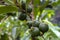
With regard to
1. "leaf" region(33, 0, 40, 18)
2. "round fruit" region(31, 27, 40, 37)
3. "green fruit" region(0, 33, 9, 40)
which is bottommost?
"green fruit" region(0, 33, 9, 40)

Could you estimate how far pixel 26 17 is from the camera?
107cm

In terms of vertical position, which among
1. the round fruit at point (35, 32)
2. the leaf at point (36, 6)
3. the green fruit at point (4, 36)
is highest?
the leaf at point (36, 6)

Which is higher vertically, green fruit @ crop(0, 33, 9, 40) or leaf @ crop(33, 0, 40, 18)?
leaf @ crop(33, 0, 40, 18)

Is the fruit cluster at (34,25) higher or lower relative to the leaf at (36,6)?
lower

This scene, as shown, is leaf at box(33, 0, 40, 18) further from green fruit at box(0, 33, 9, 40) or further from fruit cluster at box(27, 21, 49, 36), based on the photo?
green fruit at box(0, 33, 9, 40)

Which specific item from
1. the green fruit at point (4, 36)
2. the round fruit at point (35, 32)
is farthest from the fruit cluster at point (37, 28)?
the green fruit at point (4, 36)

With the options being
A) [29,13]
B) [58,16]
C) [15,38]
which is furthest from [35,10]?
[58,16]

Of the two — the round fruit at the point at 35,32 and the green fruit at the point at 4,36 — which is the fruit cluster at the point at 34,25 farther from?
the green fruit at the point at 4,36

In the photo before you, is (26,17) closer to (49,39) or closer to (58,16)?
(49,39)

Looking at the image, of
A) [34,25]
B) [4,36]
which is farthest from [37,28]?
[4,36]

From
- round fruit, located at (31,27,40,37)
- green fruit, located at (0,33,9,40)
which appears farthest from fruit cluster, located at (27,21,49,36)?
green fruit, located at (0,33,9,40)

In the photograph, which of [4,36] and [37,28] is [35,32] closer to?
[37,28]

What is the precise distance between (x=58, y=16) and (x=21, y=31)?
362 cm

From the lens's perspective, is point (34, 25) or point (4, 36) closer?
point (34, 25)
